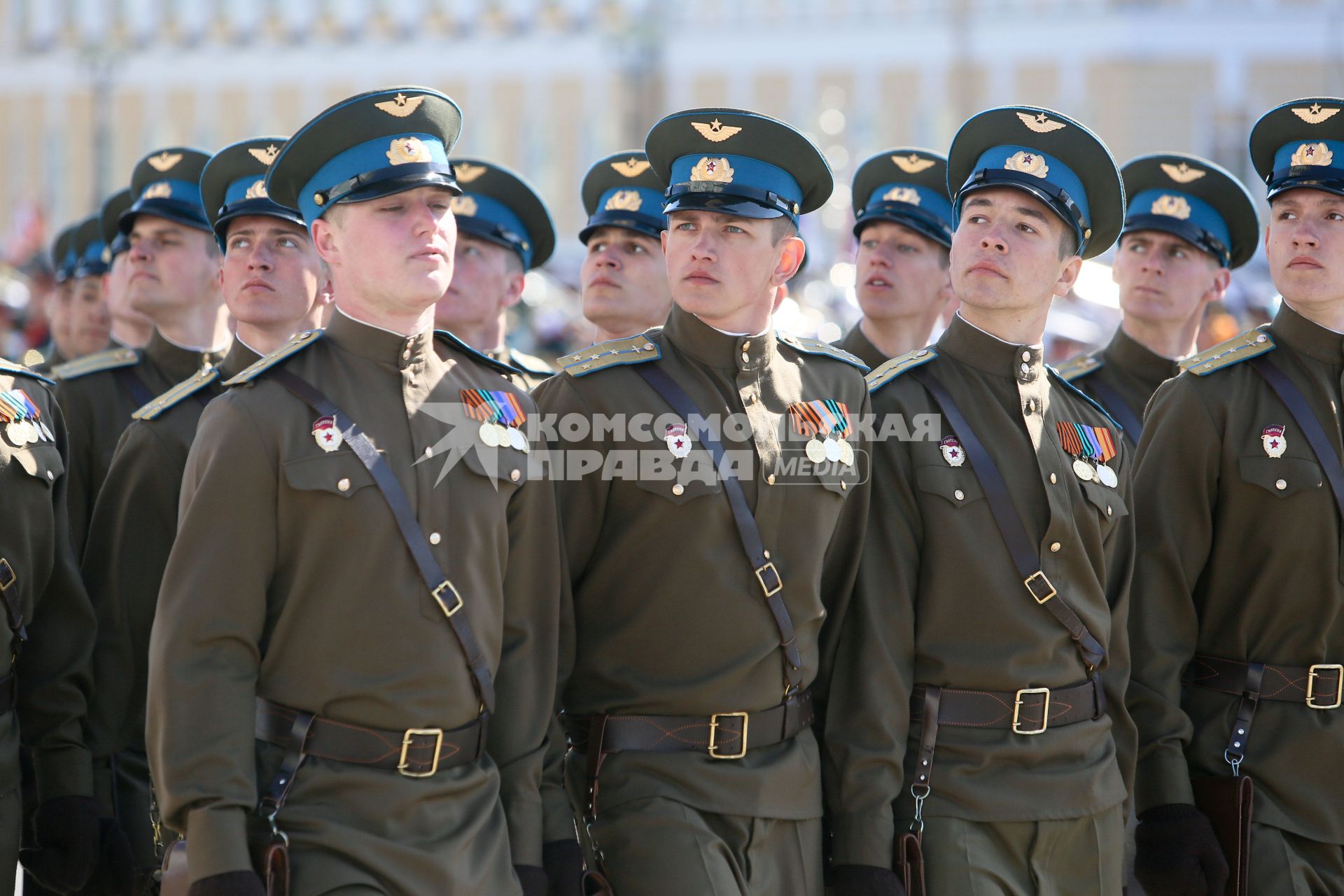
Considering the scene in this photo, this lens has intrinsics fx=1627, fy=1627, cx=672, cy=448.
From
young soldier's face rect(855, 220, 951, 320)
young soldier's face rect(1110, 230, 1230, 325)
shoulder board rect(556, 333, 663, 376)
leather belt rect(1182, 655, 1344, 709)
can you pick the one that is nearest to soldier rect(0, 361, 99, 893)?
shoulder board rect(556, 333, 663, 376)

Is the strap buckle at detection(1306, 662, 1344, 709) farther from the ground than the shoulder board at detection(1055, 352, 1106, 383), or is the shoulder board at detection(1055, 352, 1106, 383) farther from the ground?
the shoulder board at detection(1055, 352, 1106, 383)

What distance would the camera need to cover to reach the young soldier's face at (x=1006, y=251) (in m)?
4.53

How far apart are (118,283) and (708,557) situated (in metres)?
3.17

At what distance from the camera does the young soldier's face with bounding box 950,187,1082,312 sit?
4531 mm

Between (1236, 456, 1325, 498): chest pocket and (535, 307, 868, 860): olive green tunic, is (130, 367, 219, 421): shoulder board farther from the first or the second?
(1236, 456, 1325, 498): chest pocket

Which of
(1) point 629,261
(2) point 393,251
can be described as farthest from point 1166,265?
(2) point 393,251

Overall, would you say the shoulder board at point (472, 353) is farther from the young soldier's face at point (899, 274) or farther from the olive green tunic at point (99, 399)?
the young soldier's face at point (899, 274)

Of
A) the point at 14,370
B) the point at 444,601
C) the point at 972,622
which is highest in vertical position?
the point at 14,370

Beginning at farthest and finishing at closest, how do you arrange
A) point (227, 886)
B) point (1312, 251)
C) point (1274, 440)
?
1. point (1312, 251)
2. point (1274, 440)
3. point (227, 886)

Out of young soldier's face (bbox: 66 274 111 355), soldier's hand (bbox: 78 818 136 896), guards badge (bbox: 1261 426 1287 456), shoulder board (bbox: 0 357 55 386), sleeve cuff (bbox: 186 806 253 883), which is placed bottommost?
soldier's hand (bbox: 78 818 136 896)

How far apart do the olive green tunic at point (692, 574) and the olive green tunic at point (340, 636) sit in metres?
0.37

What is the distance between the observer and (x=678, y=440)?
4.16 metres

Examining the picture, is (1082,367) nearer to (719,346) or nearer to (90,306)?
(719,346)

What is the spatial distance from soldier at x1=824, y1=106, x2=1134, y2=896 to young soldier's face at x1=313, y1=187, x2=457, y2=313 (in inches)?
54.9
